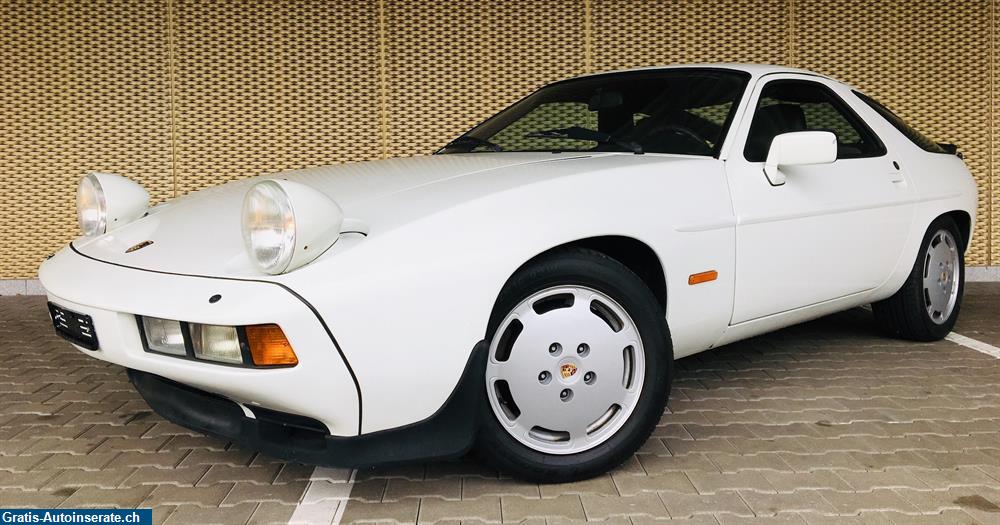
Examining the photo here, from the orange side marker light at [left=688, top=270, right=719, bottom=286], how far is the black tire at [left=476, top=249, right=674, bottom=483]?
239mm

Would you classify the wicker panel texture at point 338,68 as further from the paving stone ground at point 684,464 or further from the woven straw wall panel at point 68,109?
the paving stone ground at point 684,464

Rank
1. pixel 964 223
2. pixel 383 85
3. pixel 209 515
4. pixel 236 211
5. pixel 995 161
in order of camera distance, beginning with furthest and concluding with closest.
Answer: pixel 995 161
pixel 383 85
pixel 964 223
pixel 236 211
pixel 209 515

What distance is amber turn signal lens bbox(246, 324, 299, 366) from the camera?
75.3 inches

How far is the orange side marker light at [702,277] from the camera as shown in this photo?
8.61 ft

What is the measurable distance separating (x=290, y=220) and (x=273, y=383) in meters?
0.39

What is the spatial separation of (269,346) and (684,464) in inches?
52.3

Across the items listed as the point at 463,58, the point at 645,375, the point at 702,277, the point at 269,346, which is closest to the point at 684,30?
the point at 463,58

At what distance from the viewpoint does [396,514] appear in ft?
7.17

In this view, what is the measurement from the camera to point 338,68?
611cm

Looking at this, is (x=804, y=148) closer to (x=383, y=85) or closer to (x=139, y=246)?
(x=139, y=246)

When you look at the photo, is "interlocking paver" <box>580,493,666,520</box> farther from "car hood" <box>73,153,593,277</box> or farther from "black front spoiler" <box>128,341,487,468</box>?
"car hood" <box>73,153,593,277</box>

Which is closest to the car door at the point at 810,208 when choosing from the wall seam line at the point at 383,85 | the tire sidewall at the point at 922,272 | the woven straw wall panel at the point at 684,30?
the tire sidewall at the point at 922,272

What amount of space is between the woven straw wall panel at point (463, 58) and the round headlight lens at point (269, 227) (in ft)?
13.9

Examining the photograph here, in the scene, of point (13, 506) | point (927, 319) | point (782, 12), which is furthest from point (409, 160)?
point (782, 12)
